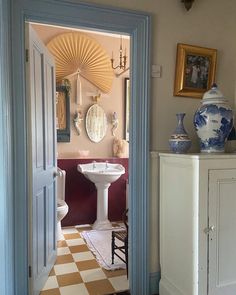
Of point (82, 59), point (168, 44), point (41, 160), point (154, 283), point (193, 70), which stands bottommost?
point (154, 283)

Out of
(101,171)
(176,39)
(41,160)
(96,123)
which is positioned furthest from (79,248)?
(176,39)

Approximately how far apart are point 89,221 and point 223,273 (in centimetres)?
237

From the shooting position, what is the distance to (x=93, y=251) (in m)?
2.85

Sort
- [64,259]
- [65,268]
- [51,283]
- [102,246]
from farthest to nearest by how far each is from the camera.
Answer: [102,246], [64,259], [65,268], [51,283]

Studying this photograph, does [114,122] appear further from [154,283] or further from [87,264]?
[154,283]

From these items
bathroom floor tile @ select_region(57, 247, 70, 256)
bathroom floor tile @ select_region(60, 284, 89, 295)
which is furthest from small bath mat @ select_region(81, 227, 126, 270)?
bathroom floor tile @ select_region(60, 284, 89, 295)

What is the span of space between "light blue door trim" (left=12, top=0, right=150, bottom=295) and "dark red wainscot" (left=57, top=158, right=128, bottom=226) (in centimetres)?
176

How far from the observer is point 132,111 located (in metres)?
1.94

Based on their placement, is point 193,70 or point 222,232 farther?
point 193,70

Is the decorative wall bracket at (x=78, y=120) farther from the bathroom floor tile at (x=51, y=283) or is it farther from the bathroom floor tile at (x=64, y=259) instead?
the bathroom floor tile at (x=51, y=283)

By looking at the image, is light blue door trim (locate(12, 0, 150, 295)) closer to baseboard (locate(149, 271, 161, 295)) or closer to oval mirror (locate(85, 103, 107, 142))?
baseboard (locate(149, 271, 161, 295))

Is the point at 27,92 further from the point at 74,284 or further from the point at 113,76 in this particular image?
the point at 113,76

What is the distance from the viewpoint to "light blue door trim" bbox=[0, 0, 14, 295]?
1482 mm

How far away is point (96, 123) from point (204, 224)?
2521mm
